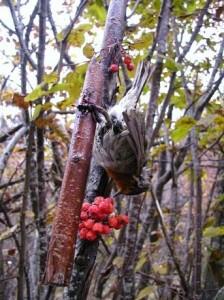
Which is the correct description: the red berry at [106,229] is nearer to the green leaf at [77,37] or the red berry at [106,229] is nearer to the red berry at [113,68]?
the red berry at [113,68]

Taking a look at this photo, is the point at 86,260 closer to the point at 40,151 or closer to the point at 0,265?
the point at 40,151

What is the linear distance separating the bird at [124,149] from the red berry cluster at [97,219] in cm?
21

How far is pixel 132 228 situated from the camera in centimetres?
289

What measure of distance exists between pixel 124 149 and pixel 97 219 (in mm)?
391

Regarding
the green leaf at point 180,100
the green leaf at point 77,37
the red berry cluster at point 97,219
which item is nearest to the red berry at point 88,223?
the red berry cluster at point 97,219

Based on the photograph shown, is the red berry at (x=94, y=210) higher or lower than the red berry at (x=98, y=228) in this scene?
higher

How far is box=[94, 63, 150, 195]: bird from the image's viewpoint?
5.70 ft

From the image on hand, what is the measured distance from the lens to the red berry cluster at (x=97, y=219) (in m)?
1.51

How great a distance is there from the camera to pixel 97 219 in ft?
5.08

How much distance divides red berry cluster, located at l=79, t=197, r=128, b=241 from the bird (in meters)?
0.21

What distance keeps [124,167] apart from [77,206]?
0.56 metres

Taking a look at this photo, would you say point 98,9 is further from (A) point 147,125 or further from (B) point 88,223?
(B) point 88,223

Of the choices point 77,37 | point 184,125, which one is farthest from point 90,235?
point 77,37

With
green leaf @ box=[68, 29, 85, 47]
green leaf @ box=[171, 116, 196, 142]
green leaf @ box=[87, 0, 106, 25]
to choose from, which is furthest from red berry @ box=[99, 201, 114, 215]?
green leaf @ box=[87, 0, 106, 25]
